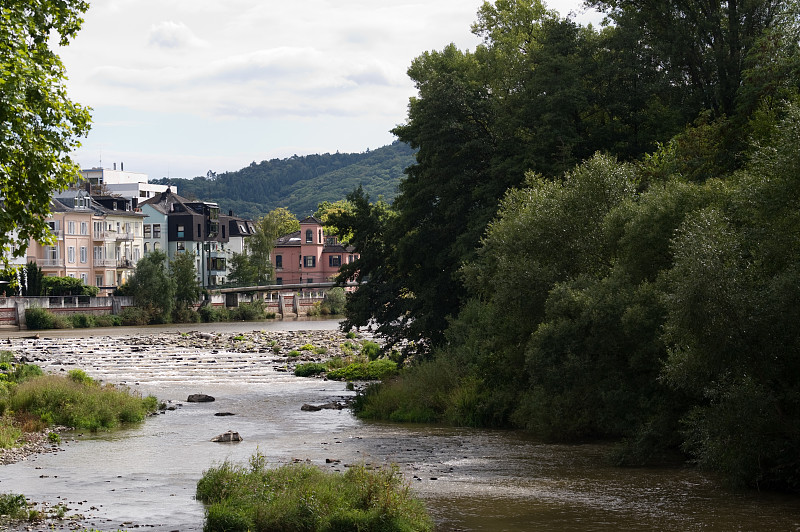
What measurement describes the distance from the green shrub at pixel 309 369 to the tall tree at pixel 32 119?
39.5 m

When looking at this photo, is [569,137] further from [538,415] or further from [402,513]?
[402,513]

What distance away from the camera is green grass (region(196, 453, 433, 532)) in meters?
16.0

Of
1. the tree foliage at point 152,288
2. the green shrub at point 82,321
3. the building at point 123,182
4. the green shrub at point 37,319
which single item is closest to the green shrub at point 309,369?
the green shrub at point 37,319

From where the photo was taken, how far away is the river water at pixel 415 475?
18156 mm

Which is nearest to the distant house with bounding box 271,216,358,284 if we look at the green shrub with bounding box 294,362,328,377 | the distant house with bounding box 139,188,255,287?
the distant house with bounding box 139,188,255,287

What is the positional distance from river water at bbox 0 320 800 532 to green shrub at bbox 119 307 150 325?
60868 millimetres

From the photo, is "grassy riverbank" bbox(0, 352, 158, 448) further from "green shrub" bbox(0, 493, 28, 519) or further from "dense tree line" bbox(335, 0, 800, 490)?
"green shrub" bbox(0, 493, 28, 519)

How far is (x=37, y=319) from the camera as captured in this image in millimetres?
89812

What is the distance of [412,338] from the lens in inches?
1709

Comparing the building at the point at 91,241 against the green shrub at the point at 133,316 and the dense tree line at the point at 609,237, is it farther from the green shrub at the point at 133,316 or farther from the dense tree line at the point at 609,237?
the dense tree line at the point at 609,237

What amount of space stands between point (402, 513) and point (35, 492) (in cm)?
904

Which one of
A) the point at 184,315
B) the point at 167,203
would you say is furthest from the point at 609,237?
the point at 167,203

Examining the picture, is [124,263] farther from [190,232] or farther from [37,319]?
[37,319]

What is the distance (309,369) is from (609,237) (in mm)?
30746
